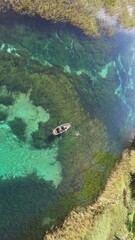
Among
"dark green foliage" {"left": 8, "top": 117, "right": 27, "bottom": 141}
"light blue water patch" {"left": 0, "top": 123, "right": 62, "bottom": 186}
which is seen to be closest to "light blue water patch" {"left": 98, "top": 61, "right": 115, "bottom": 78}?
"light blue water patch" {"left": 0, "top": 123, "right": 62, "bottom": 186}

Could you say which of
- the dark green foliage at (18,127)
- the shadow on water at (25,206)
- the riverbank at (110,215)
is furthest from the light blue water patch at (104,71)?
the shadow on water at (25,206)

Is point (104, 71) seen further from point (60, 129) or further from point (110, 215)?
point (110, 215)

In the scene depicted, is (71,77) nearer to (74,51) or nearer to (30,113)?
(74,51)

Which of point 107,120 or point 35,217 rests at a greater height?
point 107,120

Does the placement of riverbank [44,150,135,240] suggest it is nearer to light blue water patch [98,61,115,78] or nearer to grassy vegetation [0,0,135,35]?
light blue water patch [98,61,115,78]

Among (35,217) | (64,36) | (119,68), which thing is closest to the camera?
(35,217)

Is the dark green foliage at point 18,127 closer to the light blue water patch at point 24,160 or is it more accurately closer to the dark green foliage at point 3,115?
the light blue water patch at point 24,160

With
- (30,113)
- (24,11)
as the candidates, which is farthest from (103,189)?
(24,11)

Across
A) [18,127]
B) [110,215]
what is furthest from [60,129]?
[110,215]
